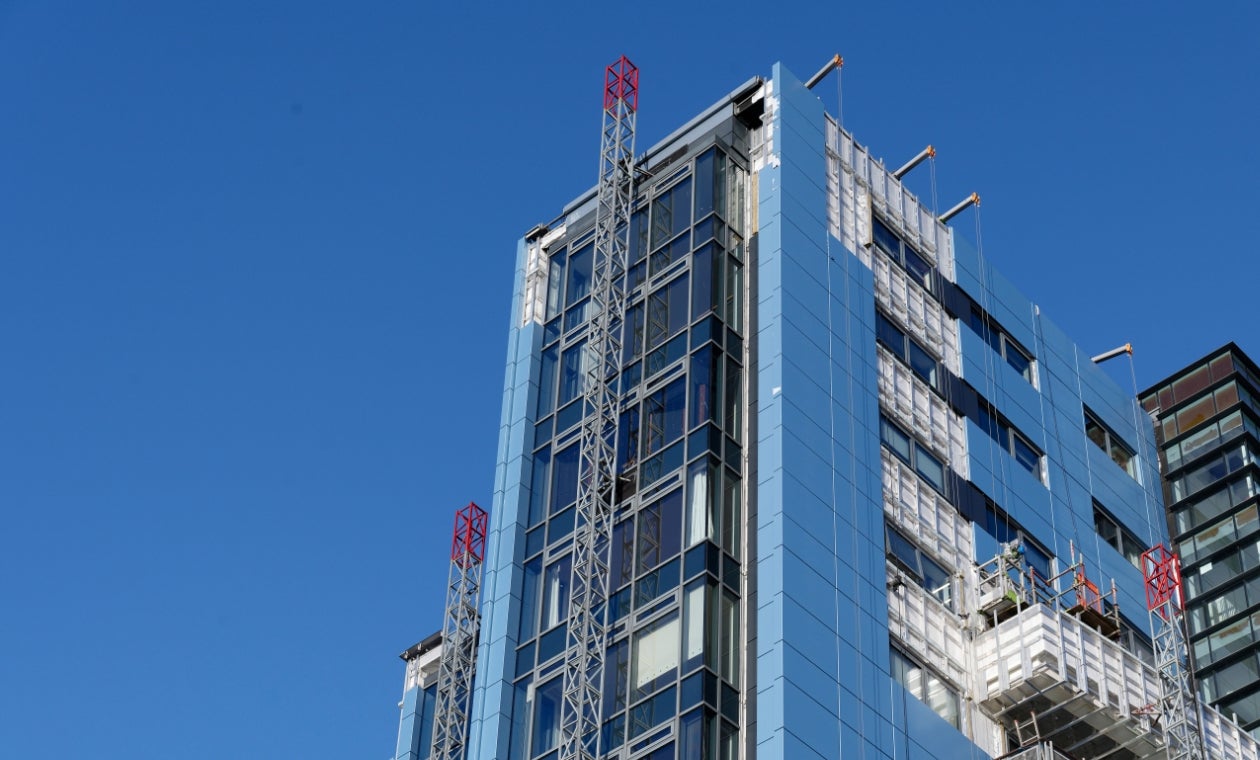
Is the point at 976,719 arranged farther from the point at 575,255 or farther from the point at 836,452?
the point at 575,255

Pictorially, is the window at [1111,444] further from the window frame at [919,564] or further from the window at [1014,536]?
the window frame at [919,564]

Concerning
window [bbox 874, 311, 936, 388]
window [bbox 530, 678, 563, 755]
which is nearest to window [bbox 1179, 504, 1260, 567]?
window [bbox 874, 311, 936, 388]

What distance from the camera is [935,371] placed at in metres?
83.1

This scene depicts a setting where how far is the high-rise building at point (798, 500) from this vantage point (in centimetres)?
6638

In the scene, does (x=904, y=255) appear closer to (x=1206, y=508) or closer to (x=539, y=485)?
(x=539, y=485)

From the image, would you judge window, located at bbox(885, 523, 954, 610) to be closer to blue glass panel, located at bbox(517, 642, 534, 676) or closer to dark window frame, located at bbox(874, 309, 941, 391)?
dark window frame, located at bbox(874, 309, 941, 391)

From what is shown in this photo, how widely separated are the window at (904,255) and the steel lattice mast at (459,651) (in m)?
24.8

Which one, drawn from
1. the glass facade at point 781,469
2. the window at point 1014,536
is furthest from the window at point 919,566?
the window at point 1014,536

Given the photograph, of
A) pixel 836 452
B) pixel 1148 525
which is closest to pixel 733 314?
pixel 836 452

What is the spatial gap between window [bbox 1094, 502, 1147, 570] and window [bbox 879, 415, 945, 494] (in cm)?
1277

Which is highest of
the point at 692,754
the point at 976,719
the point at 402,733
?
the point at 402,733

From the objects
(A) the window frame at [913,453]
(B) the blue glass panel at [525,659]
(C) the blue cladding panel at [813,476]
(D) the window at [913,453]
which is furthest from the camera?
(D) the window at [913,453]

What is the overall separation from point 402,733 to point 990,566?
31912 mm

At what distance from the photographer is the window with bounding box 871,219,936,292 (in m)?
84.8
